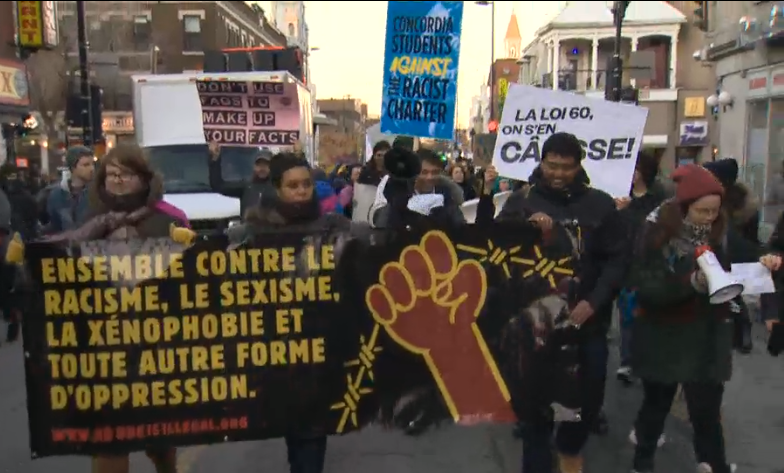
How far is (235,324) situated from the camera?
12.5 feet

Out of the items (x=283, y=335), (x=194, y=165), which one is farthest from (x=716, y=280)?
(x=194, y=165)

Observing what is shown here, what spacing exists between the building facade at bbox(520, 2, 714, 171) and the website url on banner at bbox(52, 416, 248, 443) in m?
30.4

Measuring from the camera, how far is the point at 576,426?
14.3 ft

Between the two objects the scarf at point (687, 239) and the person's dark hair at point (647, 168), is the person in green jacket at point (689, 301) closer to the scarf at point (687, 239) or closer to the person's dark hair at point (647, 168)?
the scarf at point (687, 239)

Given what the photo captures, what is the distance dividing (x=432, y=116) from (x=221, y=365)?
462 cm

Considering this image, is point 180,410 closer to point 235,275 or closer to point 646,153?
point 235,275

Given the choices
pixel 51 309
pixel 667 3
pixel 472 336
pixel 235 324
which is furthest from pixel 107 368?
pixel 667 3

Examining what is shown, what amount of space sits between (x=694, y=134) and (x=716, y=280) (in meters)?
30.4

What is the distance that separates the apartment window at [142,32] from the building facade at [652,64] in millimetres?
20782

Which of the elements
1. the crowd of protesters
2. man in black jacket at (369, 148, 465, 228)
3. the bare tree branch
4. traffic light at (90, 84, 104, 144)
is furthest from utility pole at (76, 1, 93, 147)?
the bare tree branch

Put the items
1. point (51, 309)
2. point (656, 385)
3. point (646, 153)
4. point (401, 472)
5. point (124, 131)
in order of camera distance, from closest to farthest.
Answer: point (51, 309) < point (656, 385) < point (401, 472) < point (646, 153) < point (124, 131)

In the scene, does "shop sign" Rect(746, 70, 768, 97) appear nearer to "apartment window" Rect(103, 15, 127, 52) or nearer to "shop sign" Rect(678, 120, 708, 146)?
"shop sign" Rect(678, 120, 708, 146)

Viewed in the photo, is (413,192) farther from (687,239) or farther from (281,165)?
(687,239)

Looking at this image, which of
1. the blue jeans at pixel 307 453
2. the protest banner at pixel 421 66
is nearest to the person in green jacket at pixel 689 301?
A: the blue jeans at pixel 307 453
